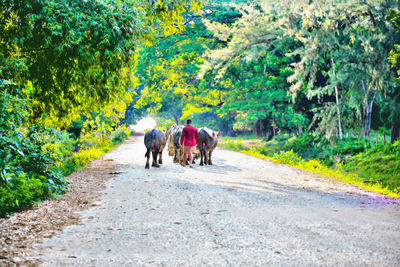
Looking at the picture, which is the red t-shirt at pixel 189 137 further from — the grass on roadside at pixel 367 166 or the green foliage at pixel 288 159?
the green foliage at pixel 288 159

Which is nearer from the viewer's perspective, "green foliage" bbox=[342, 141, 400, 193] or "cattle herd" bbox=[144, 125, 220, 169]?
"green foliage" bbox=[342, 141, 400, 193]

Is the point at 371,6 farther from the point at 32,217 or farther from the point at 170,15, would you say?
the point at 32,217

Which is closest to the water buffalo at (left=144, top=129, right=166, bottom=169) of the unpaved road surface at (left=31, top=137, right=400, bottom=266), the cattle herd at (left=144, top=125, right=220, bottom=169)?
the cattle herd at (left=144, top=125, right=220, bottom=169)

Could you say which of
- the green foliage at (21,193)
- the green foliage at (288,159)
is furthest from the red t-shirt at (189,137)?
the green foliage at (21,193)

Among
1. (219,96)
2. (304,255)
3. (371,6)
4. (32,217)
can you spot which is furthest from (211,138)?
(219,96)

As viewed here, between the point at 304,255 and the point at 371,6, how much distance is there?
12.9 metres

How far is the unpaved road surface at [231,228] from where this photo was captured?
4.39 m

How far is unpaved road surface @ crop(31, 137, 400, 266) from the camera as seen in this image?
439cm

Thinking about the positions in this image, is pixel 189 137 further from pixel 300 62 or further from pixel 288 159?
pixel 300 62

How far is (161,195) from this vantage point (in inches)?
329

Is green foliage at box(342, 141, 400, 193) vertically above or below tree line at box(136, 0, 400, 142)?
below

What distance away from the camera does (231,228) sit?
5633mm

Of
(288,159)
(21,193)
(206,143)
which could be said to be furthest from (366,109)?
(21,193)

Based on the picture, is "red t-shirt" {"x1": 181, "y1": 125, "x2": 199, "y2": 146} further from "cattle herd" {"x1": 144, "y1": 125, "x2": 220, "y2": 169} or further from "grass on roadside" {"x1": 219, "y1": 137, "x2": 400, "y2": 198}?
"grass on roadside" {"x1": 219, "y1": 137, "x2": 400, "y2": 198}
